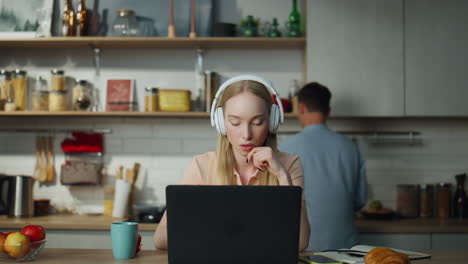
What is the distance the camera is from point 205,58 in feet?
13.7

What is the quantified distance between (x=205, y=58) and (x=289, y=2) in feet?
2.41

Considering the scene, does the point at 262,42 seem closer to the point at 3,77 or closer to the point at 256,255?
the point at 3,77

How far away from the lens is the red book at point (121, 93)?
4.03 m

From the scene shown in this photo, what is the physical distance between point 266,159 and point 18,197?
2.50 m

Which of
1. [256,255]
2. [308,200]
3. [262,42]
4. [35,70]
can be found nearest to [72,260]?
[256,255]

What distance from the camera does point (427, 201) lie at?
3961mm

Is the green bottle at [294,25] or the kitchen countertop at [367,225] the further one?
the green bottle at [294,25]

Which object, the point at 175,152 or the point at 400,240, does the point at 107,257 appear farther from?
the point at 175,152

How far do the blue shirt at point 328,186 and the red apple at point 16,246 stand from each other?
1815 mm

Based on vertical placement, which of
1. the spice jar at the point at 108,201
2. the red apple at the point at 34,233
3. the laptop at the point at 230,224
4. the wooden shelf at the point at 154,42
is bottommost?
the spice jar at the point at 108,201

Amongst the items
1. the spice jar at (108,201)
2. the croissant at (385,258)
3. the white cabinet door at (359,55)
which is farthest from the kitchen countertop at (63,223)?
the croissant at (385,258)

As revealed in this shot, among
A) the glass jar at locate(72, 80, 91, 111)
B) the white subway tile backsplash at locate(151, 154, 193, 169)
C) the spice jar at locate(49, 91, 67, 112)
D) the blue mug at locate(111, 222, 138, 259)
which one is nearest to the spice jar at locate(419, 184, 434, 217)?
the white subway tile backsplash at locate(151, 154, 193, 169)

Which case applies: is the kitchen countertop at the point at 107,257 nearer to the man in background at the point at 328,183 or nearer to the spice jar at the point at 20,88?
Result: the man in background at the point at 328,183

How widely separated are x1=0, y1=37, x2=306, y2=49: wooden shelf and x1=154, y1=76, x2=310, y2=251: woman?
1913 millimetres
